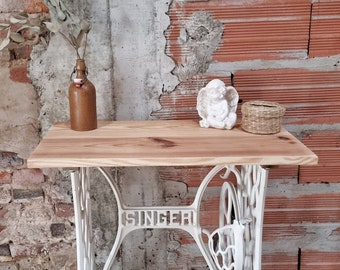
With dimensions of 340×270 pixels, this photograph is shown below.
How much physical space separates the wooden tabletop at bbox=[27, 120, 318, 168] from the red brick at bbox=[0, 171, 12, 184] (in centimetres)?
36

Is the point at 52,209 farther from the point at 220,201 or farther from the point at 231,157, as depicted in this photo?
the point at 231,157

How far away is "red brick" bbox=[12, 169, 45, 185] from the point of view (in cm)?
170

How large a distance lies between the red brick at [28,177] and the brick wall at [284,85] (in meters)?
0.48

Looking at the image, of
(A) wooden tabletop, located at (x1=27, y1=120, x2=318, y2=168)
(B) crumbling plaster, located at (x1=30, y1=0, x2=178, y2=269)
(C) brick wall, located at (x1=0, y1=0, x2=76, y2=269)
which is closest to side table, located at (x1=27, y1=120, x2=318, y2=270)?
(A) wooden tabletop, located at (x1=27, y1=120, x2=318, y2=168)

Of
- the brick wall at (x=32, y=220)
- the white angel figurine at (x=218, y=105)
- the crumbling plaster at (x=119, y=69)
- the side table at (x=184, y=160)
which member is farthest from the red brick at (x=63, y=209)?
the white angel figurine at (x=218, y=105)

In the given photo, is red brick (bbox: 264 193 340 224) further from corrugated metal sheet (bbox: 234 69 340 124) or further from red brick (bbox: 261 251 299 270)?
corrugated metal sheet (bbox: 234 69 340 124)

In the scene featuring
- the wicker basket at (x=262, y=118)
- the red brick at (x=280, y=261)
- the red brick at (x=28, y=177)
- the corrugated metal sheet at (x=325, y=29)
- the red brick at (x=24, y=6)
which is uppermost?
the red brick at (x=24, y=6)

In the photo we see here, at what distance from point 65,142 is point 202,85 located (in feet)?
1.92

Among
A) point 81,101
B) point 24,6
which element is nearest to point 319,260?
point 81,101

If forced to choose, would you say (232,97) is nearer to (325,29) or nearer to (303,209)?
(325,29)

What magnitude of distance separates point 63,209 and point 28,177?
0.19 meters

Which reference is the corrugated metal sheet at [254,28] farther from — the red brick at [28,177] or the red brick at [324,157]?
the red brick at [28,177]

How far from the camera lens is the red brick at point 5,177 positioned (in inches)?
66.9

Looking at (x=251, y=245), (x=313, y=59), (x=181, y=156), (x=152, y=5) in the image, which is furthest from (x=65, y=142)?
(x=313, y=59)
